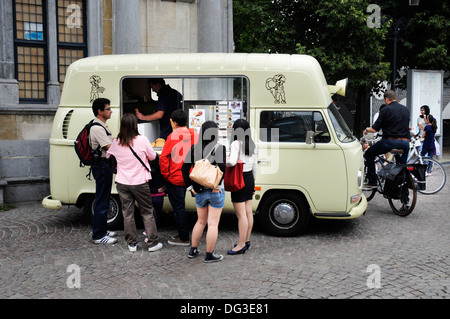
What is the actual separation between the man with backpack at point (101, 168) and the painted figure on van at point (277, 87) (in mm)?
2224

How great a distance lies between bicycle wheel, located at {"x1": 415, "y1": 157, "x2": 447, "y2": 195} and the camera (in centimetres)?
1069

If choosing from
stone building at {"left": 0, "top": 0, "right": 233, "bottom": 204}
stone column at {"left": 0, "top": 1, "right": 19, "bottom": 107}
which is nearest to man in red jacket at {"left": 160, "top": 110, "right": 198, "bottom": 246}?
stone building at {"left": 0, "top": 0, "right": 233, "bottom": 204}

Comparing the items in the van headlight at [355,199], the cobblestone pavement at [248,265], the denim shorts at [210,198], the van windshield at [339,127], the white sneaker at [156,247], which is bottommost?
the cobblestone pavement at [248,265]

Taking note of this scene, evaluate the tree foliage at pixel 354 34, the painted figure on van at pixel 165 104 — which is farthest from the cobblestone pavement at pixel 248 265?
the tree foliage at pixel 354 34

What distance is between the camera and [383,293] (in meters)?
4.94

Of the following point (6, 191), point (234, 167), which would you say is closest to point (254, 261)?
point (234, 167)

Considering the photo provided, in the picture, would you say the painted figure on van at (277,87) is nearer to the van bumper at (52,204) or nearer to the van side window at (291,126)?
the van side window at (291,126)

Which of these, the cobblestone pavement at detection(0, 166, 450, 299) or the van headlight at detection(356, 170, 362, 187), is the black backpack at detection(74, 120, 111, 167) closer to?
the cobblestone pavement at detection(0, 166, 450, 299)

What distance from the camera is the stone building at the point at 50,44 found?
33.0ft

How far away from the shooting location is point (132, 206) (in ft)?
21.4

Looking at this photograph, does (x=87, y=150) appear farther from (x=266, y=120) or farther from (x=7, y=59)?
(x=7, y=59)

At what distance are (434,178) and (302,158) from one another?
203 inches

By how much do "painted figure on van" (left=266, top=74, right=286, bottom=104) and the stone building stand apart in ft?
17.7
